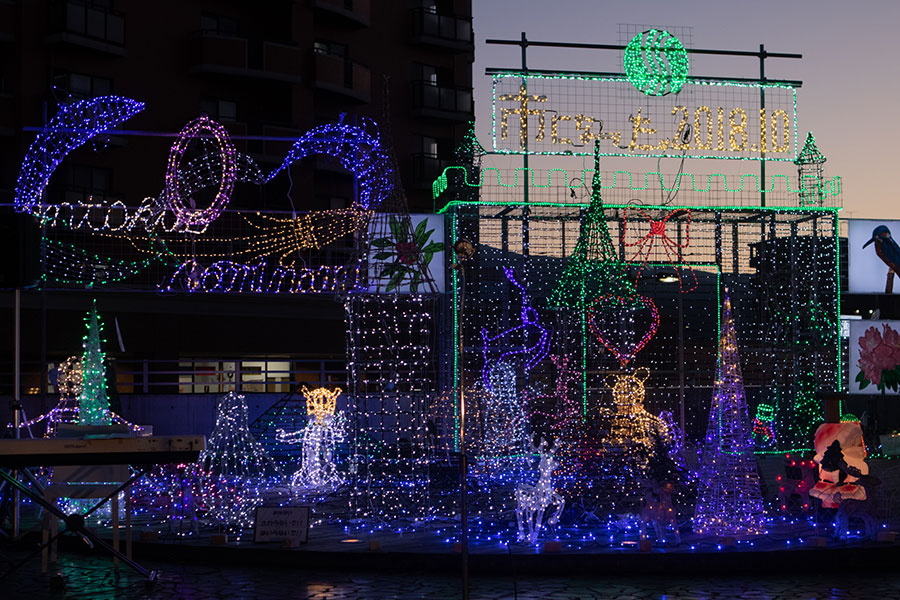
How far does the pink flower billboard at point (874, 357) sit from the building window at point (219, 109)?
15809 mm

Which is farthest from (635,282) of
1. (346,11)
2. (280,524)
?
(346,11)

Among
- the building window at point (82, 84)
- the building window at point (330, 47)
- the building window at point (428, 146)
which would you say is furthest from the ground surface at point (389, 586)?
the building window at point (428, 146)

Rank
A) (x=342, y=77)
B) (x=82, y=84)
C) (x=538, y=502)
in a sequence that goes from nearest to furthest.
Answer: (x=538, y=502)
(x=82, y=84)
(x=342, y=77)

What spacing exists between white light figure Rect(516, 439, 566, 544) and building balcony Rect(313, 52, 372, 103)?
2101 cm

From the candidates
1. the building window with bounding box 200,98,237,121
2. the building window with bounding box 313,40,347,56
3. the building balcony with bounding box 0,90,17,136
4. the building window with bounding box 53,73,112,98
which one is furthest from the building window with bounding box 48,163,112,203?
the building window with bounding box 313,40,347,56

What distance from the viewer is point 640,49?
966 inches

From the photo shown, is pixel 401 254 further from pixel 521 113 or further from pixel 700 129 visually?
pixel 700 129

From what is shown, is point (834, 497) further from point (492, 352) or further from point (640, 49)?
point (640, 49)

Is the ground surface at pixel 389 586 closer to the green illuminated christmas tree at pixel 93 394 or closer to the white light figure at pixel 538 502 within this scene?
the white light figure at pixel 538 502

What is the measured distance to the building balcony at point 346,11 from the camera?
1235 inches

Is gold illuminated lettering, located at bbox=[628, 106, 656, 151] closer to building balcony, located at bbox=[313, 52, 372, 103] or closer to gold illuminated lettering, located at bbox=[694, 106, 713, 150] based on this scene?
gold illuminated lettering, located at bbox=[694, 106, 713, 150]

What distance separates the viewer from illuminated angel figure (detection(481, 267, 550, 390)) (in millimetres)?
22361

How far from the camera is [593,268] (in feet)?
67.7

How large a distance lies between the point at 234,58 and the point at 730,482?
2086 cm
